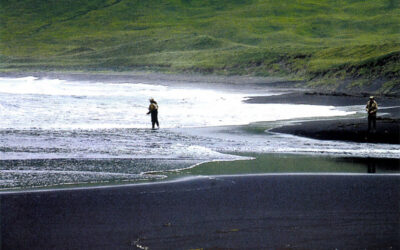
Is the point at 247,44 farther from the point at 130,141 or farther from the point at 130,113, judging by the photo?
the point at 130,141

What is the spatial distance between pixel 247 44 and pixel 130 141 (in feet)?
412

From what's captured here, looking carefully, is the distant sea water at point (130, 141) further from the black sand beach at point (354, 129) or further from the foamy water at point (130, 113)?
the black sand beach at point (354, 129)

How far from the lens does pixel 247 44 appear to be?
15100cm

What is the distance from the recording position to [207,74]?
100 meters

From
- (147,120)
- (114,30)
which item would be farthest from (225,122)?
(114,30)

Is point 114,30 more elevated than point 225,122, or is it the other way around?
point 114,30

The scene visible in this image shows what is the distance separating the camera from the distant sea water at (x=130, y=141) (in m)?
20.0

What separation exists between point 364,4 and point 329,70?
120 metres

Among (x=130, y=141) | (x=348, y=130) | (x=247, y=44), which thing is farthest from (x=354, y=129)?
(x=247, y=44)

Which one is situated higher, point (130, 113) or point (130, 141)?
point (130, 113)

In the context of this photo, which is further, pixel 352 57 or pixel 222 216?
pixel 352 57

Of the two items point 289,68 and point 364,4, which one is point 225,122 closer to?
point 289,68

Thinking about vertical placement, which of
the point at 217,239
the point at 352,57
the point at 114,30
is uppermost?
the point at 114,30

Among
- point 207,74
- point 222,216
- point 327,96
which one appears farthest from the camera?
point 207,74
